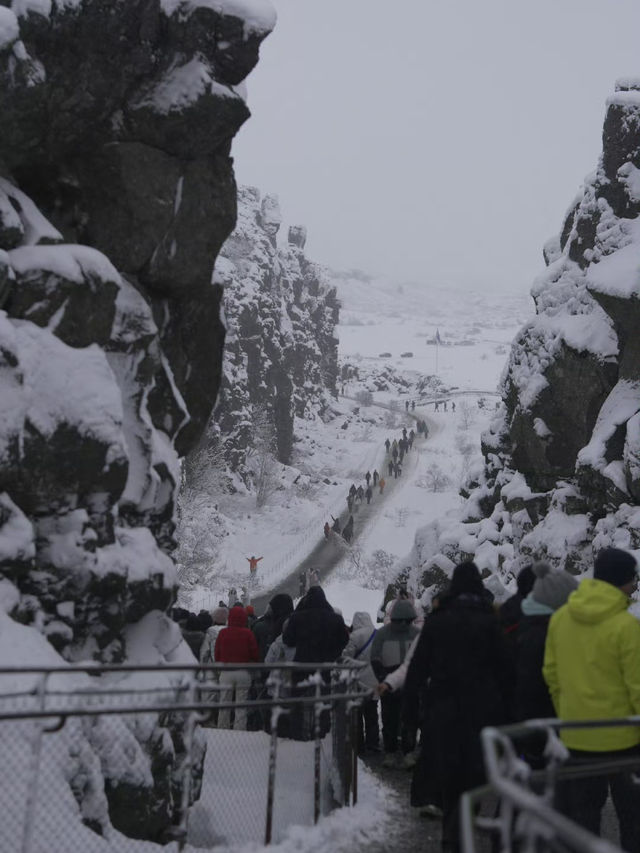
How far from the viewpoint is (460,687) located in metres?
5.96

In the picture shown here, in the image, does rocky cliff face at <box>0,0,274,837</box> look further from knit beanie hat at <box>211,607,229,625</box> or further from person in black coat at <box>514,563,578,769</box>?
person in black coat at <box>514,563,578,769</box>

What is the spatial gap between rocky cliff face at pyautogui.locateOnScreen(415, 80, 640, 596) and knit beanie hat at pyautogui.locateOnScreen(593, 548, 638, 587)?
1667 cm

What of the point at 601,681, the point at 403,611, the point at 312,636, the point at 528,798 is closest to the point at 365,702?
the point at 312,636

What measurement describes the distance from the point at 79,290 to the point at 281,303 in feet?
267

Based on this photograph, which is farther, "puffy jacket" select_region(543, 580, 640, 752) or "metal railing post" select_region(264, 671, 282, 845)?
"metal railing post" select_region(264, 671, 282, 845)

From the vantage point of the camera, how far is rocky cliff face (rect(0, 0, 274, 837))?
30.9 ft

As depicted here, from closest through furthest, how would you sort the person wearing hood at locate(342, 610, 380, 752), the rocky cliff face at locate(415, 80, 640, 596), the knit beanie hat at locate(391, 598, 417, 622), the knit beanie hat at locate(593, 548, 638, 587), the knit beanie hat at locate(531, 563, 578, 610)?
the knit beanie hat at locate(593, 548, 638, 587), the knit beanie hat at locate(531, 563, 578, 610), the knit beanie hat at locate(391, 598, 417, 622), the person wearing hood at locate(342, 610, 380, 752), the rocky cliff face at locate(415, 80, 640, 596)

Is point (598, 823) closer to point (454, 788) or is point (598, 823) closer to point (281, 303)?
point (454, 788)

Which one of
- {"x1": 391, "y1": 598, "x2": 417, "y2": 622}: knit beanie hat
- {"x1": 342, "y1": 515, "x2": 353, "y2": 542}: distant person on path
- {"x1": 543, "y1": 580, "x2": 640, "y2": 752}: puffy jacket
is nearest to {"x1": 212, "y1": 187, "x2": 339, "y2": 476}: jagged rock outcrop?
{"x1": 342, "y1": 515, "x2": 353, "y2": 542}: distant person on path

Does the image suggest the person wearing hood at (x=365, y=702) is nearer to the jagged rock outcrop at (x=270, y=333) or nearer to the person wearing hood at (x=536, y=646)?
the person wearing hood at (x=536, y=646)

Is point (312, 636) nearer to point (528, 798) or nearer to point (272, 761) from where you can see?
point (272, 761)

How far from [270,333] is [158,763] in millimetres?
73697

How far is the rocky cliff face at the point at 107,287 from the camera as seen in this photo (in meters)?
9.43

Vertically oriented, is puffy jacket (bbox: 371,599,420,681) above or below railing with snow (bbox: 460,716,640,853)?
below
